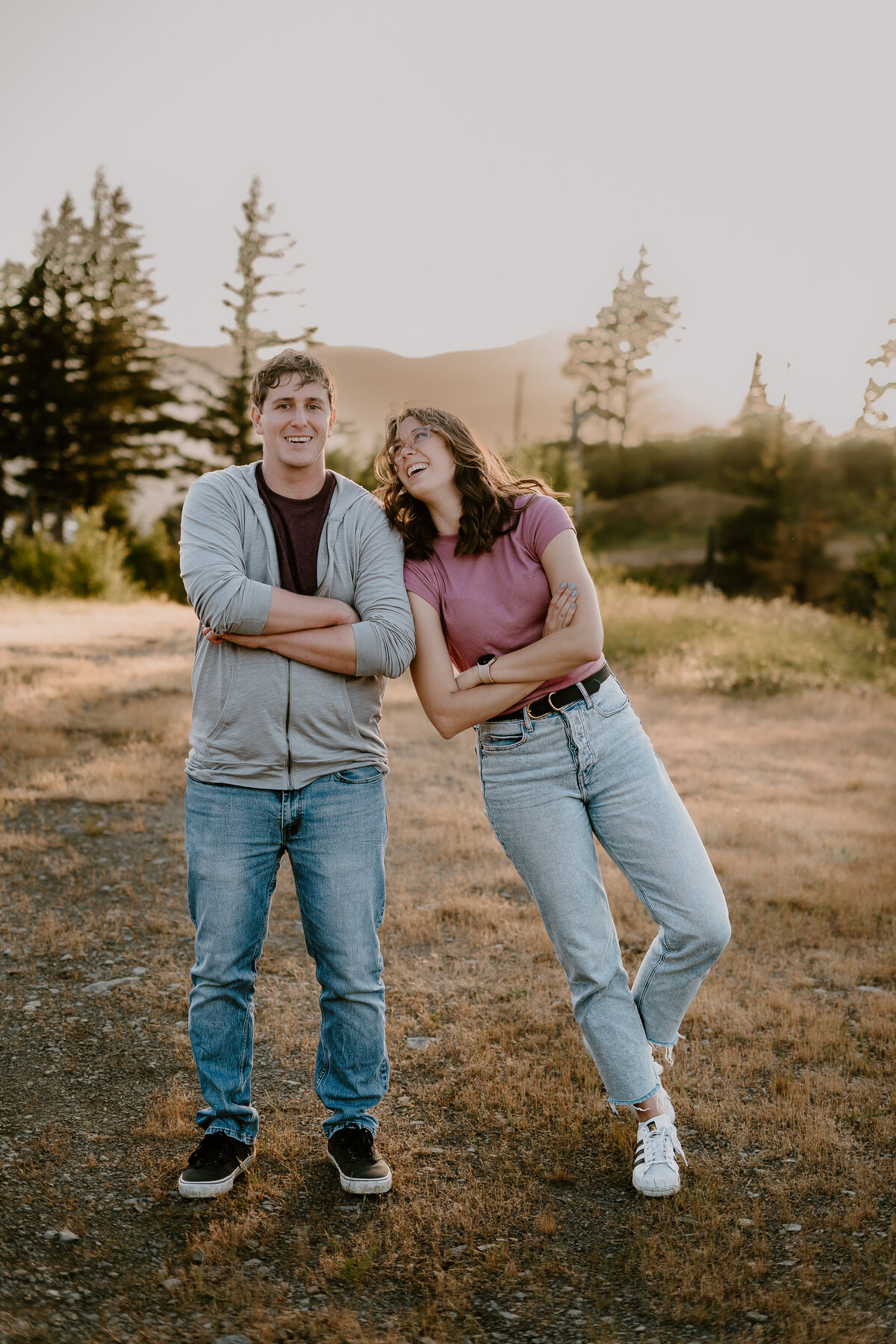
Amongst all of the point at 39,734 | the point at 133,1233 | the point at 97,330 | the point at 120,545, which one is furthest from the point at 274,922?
the point at 97,330

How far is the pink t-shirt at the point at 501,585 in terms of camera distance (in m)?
2.88

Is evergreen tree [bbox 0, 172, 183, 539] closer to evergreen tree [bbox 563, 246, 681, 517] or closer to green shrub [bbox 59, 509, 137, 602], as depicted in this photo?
green shrub [bbox 59, 509, 137, 602]

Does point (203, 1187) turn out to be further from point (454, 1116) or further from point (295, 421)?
point (295, 421)

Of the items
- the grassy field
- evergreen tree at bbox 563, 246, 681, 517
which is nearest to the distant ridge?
evergreen tree at bbox 563, 246, 681, 517

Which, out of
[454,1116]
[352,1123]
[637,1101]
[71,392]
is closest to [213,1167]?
[352,1123]

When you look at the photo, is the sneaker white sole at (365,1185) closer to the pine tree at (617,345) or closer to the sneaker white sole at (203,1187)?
the sneaker white sole at (203,1187)

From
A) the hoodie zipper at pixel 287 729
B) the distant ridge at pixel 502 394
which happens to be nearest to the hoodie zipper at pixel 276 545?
the hoodie zipper at pixel 287 729

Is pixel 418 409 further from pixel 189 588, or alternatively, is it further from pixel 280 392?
pixel 189 588

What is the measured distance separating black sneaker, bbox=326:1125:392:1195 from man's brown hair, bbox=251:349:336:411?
204cm

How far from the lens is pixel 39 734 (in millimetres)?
8641

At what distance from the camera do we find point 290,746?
2.67 metres

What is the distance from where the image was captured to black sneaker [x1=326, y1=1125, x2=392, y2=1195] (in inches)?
112

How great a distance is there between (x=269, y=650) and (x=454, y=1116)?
1780 millimetres

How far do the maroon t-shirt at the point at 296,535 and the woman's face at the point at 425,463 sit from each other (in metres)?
0.25
